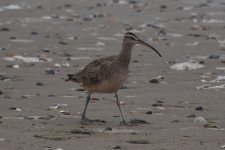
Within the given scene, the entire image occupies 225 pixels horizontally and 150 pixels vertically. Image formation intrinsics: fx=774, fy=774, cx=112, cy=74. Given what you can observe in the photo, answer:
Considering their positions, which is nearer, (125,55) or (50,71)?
(125,55)

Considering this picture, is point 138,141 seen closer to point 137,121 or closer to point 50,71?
point 137,121

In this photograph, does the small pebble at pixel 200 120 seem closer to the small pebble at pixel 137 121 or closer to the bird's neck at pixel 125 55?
the small pebble at pixel 137 121

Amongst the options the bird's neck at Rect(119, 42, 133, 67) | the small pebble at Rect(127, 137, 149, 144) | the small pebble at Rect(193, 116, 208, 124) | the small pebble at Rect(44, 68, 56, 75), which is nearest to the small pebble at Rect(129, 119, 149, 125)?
the small pebble at Rect(193, 116, 208, 124)

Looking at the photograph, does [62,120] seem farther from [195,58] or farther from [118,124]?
[195,58]

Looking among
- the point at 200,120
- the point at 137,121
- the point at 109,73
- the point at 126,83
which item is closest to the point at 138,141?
the point at 137,121

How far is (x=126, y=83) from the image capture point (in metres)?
11.7

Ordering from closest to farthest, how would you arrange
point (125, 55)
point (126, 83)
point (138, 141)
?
point (138, 141) → point (125, 55) → point (126, 83)

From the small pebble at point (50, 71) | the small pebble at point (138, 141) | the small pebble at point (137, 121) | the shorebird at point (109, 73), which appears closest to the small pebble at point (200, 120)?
the small pebble at point (137, 121)

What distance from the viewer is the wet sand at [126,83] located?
7.82 meters

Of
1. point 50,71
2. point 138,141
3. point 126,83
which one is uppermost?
point 50,71

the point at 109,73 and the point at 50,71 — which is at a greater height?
the point at 109,73

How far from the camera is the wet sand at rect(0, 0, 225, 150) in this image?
782cm

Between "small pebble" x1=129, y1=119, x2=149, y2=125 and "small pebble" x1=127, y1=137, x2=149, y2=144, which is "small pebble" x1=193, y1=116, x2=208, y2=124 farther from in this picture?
"small pebble" x1=127, y1=137, x2=149, y2=144

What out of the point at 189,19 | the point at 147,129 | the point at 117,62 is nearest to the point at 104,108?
the point at 117,62
